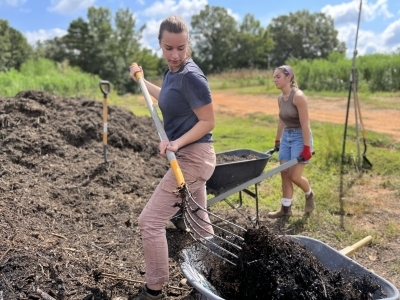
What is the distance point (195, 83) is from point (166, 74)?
37 cm

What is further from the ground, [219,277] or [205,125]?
[205,125]

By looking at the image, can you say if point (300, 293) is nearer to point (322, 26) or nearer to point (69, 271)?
point (69, 271)

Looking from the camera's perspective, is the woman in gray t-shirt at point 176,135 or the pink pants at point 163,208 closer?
the woman in gray t-shirt at point 176,135

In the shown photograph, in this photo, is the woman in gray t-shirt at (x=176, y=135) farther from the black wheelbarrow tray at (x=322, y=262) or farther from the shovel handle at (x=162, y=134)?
the black wheelbarrow tray at (x=322, y=262)

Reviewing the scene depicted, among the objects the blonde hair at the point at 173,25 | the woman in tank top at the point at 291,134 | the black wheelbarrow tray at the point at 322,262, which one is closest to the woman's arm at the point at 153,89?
the blonde hair at the point at 173,25

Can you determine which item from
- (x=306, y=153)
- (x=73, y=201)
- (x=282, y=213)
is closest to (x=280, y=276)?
(x=306, y=153)

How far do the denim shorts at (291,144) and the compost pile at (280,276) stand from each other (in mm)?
2259

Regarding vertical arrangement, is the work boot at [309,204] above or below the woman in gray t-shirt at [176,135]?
below

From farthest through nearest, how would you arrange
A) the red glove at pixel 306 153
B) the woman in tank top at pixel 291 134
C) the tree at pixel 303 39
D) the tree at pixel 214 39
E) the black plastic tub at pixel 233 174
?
the tree at pixel 303 39
the tree at pixel 214 39
the woman in tank top at pixel 291 134
the red glove at pixel 306 153
the black plastic tub at pixel 233 174

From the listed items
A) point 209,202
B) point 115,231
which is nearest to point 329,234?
point 209,202

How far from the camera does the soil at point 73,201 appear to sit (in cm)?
295

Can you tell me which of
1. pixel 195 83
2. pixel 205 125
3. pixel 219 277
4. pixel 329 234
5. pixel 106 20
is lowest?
pixel 329 234

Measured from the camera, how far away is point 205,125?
8.30ft

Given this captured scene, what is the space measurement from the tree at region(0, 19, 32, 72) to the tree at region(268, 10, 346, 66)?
45.4 metres
